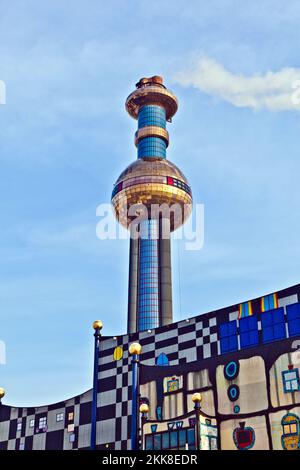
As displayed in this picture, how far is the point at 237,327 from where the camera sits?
130ft

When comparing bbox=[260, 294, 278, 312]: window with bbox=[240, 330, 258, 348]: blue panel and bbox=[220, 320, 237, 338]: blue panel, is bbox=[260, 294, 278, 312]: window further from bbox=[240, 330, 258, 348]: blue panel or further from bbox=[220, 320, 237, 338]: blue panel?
bbox=[220, 320, 237, 338]: blue panel

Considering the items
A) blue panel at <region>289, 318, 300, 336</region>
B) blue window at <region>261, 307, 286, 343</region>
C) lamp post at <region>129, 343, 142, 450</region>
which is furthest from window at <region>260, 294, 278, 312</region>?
lamp post at <region>129, 343, 142, 450</region>

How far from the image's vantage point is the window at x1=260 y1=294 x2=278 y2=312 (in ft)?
125

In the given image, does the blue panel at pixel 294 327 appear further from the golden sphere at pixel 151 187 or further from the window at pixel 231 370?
the golden sphere at pixel 151 187

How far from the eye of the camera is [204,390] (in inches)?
1383

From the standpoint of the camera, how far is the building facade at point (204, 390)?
31531 millimetres

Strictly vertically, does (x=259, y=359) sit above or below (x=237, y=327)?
below

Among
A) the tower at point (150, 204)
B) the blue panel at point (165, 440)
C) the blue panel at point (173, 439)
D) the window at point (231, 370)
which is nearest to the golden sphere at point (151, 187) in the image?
the tower at point (150, 204)

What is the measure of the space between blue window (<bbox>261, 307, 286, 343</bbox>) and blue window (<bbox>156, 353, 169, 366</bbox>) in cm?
874

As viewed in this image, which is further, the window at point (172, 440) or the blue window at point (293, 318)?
the blue window at point (293, 318)

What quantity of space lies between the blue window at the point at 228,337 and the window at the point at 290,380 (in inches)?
278
